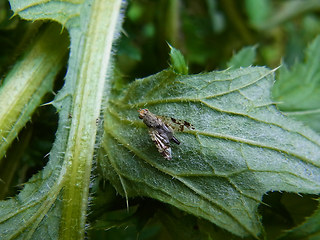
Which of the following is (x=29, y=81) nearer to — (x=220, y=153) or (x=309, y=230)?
(x=220, y=153)

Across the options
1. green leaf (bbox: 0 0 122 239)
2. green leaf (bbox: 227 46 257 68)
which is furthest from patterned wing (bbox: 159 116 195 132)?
green leaf (bbox: 227 46 257 68)

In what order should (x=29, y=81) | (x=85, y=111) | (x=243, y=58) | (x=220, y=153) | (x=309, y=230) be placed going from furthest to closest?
(x=243, y=58) → (x=29, y=81) → (x=85, y=111) → (x=309, y=230) → (x=220, y=153)

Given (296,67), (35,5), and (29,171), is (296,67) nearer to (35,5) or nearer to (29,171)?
(35,5)

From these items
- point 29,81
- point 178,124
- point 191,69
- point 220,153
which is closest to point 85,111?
point 29,81

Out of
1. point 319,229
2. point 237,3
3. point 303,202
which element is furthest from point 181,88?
point 237,3

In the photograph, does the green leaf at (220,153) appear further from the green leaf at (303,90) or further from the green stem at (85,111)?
the green leaf at (303,90)

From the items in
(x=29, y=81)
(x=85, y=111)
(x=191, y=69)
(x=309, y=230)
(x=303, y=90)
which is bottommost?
(x=309, y=230)

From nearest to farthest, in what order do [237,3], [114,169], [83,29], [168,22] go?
[114,169] < [83,29] < [168,22] < [237,3]
